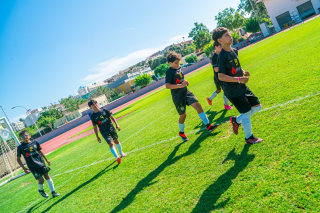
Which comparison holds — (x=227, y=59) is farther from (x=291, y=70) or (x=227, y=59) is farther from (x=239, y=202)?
(x=291, y=70)

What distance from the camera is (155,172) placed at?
4344mm

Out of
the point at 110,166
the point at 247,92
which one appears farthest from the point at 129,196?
the point at 247,92

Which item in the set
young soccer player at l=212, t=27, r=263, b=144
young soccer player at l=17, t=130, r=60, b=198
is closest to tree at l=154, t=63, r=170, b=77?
young soccer player at l=17, t=130, r=60, b=198

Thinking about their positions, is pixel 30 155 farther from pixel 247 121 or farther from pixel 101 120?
pixel 247 121

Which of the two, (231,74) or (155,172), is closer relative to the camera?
(231,74)

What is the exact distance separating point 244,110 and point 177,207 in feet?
6.25

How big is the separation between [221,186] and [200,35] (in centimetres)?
9083

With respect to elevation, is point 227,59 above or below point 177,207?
above

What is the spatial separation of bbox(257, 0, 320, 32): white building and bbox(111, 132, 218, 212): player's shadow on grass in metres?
41.3

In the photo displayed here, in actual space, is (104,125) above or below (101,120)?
below

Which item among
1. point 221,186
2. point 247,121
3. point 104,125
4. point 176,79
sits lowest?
point 221,186

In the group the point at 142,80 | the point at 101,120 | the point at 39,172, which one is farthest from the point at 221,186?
the point at 142,80

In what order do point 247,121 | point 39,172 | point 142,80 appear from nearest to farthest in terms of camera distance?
point 247,121 < point 39,172 < point 142,80

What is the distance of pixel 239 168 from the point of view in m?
3.05
